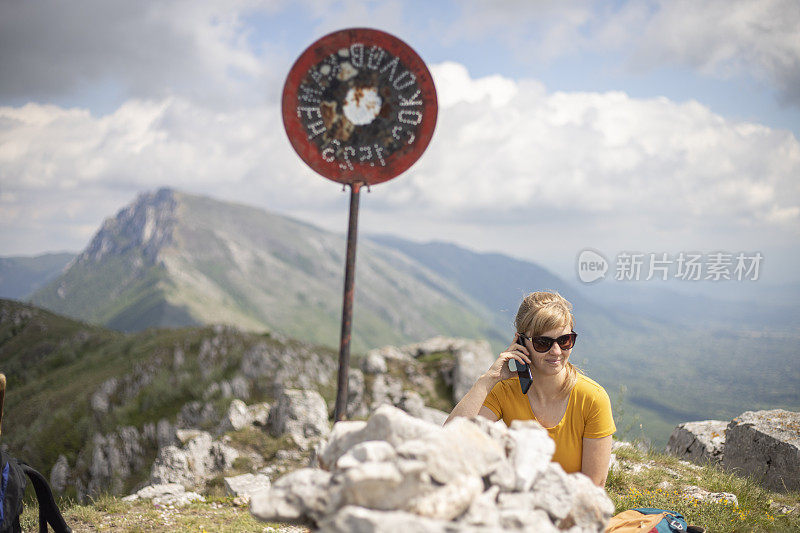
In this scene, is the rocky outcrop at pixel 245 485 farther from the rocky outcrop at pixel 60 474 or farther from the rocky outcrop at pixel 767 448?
the rocky outcrop at pixel 60 474

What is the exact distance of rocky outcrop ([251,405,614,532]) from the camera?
2.86 m

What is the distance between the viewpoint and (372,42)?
26.7 feet

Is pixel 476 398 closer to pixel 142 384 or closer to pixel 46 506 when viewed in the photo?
pixel 46 506

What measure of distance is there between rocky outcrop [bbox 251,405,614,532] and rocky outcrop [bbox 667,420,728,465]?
28.2 feet

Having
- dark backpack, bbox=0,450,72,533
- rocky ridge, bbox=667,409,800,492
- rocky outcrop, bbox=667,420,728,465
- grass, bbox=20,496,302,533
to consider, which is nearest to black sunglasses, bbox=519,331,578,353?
grass, bbox=20,496,302,533

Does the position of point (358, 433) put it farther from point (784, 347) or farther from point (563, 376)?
point (784, 347)

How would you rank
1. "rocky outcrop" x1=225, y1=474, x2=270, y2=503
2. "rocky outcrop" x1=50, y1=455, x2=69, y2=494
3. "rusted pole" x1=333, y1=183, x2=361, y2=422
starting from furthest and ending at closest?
"rocky outcrop" x1=50, y1=455, x2=69, y2=494
"rocky outcrop" x1=225, y1=474, x2=270, y2=503
"rusted pole" x1=333, y1=183, x2=361, y2=422

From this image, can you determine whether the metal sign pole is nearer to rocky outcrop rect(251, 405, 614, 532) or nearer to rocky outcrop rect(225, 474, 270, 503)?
rocky outcrop rect(251, 405, 614, 532)

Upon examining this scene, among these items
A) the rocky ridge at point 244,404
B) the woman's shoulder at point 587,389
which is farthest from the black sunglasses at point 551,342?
the rocky ridge at point 244,404

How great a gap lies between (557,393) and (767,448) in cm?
688

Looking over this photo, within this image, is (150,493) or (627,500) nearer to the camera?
(627,500)

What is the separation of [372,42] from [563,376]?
6.59 meters

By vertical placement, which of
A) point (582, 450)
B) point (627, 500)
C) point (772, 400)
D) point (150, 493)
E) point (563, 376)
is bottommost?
point (772, 400)

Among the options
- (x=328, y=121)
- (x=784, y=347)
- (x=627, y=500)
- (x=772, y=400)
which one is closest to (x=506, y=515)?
(x=627, y=500)
